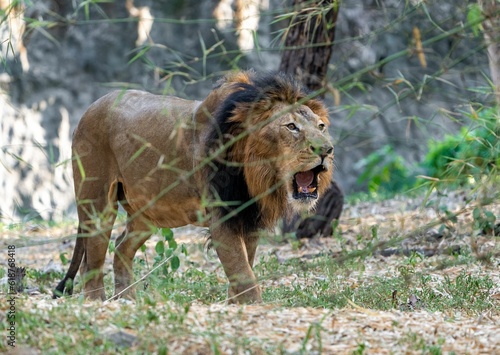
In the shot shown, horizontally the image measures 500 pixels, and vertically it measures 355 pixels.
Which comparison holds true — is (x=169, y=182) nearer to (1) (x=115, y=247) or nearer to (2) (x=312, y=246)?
(1) (x=115, y=247)

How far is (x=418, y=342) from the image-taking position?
3176 mm

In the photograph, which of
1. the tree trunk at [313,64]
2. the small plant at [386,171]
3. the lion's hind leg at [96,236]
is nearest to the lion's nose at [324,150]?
the lion's hind leg at [96,236]

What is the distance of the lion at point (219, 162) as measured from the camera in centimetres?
447

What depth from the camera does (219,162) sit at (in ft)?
15.1

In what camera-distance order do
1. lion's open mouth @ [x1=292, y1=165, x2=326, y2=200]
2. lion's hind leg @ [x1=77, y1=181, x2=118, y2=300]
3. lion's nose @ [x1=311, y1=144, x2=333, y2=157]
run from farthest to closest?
lion's hind leg @ [x1=77, y1=181, x2=118, y2=300], lion's open mouth @ [x1=292, y1=165, x2=326, y2=200], lion's nose @ [x1=311, y1=144, x2=333, y2=157]

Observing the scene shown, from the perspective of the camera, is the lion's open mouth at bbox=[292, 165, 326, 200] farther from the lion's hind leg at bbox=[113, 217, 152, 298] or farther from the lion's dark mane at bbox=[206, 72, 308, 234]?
the lion's hind leg at bbox=[113, 217, 152, 298]

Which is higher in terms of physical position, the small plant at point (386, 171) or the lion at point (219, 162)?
the lion at point (219, 162)

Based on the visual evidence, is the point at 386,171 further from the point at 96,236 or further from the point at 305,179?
the point at 305,179

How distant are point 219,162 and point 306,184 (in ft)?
1.59

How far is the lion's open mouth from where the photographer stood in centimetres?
457

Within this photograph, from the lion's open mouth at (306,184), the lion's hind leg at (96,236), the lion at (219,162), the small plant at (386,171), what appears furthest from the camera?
the small plant at (386,171)

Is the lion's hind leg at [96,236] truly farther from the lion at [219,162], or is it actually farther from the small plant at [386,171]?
the small plant at [386,171]

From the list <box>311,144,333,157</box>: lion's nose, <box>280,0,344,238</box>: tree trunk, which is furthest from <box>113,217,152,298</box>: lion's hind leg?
<box>311,144,333,157</box>: lion's nose

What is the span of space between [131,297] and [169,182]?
747 mm
